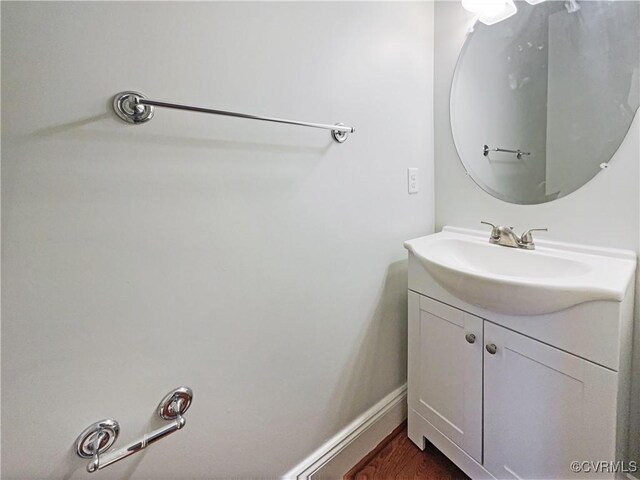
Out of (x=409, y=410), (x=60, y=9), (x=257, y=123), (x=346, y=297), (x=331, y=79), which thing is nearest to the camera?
(x=60, y=9)

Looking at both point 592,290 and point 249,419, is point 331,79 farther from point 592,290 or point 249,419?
point 249,419

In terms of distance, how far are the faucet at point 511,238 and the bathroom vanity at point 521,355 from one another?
1.3 inches

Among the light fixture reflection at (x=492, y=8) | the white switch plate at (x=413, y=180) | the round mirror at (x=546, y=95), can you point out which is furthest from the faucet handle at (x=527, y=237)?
the light fixture reflection at (x=492, y=8)

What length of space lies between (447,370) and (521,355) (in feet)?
0.89

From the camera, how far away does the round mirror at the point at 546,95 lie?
0.82m

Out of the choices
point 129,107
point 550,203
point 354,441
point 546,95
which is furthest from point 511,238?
point 129,107

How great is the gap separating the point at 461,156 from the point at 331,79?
0.67 m

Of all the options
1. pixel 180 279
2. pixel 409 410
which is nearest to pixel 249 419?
pixel 180 279

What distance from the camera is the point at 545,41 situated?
958mm

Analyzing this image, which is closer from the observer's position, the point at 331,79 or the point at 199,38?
the point at 199,38

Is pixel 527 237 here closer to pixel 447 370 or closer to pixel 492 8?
pixel 447 370

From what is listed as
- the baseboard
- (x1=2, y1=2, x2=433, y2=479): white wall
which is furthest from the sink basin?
the baseboard

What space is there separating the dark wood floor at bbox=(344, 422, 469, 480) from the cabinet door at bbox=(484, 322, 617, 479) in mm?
243

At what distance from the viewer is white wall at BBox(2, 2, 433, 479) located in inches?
20.2
